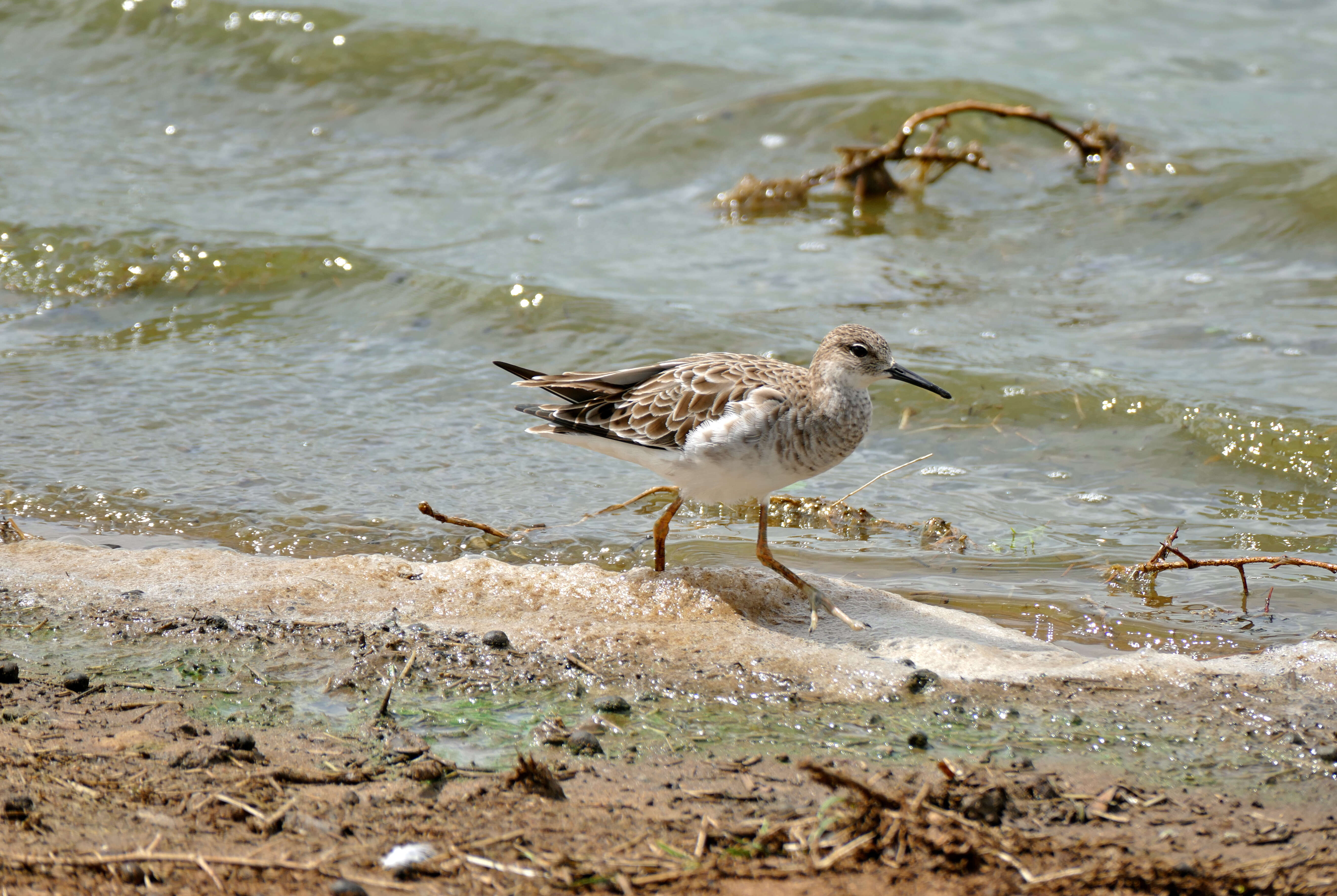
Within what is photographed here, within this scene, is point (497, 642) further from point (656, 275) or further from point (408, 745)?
point (656, 275)

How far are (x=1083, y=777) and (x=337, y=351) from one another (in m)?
6.04

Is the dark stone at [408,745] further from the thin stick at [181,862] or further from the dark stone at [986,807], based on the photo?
the dark stone at [986,807]

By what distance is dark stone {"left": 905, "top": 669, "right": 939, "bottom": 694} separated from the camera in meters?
4.30

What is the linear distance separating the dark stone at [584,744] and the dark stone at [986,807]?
111cm

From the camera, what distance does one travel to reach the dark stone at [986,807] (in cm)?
328

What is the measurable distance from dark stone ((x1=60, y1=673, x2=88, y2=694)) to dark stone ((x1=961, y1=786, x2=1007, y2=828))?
111 inches

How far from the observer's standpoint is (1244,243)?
9812mm

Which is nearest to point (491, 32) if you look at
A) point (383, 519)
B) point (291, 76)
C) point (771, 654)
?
point (291, 76)

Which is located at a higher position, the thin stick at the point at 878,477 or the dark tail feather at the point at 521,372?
the dark tail feather at the point at 521,372

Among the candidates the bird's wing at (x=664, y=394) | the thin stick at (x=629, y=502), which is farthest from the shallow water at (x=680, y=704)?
the thin stick at (x=629, y=502)

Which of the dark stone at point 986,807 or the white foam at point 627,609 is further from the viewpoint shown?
A: the white foam at point 627,609

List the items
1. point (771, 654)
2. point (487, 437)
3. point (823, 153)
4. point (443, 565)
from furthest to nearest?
point (823, 153) → point (487, 437) → point (443, 565) → point (771, 654)

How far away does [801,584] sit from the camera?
5105 millimetres

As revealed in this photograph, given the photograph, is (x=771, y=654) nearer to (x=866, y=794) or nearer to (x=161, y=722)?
(x=866, y=794)
